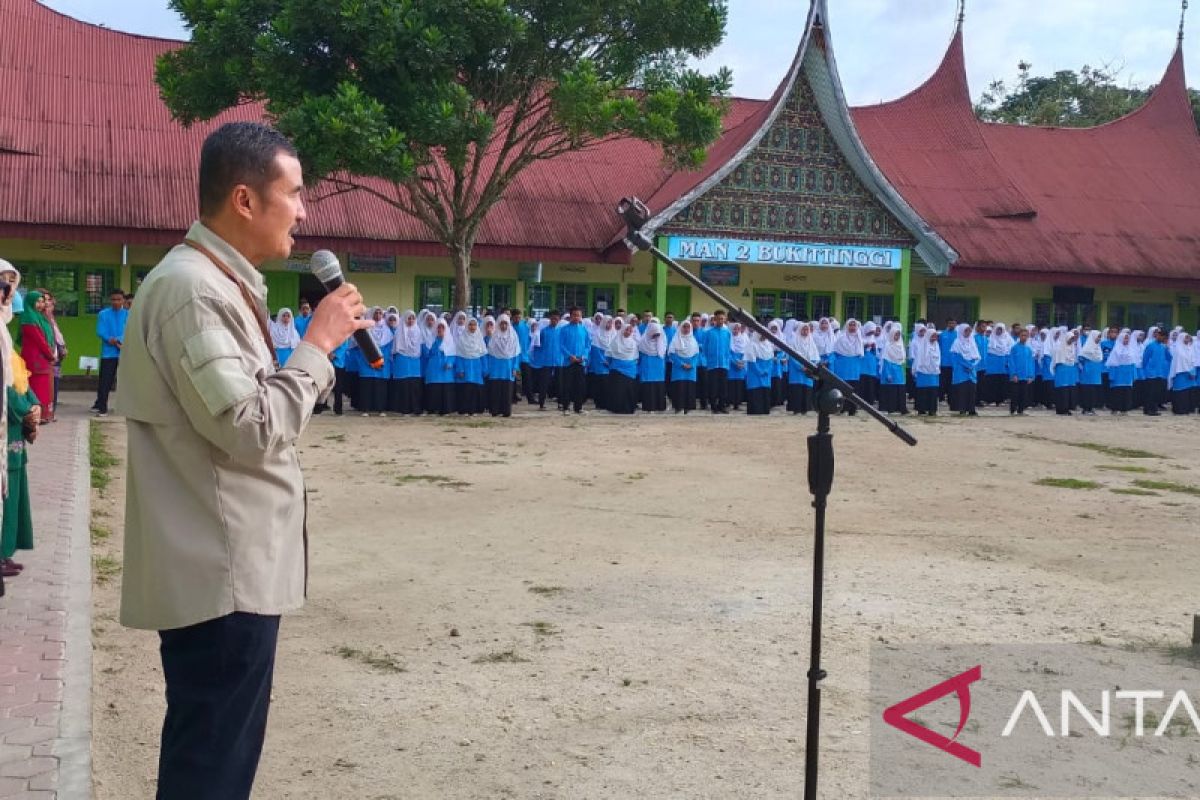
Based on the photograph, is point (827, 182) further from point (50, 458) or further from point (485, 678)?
point (485, 678)

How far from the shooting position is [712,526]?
8.41 m

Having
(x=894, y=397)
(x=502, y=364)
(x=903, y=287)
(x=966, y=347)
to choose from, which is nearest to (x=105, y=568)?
(x=502, y=364)

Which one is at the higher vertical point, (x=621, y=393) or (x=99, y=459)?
(x=621, y=393)

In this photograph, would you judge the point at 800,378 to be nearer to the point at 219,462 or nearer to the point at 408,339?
the point at 408,339

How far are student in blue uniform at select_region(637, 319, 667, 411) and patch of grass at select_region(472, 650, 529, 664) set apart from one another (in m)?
13.3

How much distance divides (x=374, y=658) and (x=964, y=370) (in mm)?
16281

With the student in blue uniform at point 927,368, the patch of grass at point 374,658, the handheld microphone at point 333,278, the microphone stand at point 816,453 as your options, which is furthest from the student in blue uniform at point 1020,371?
the handheld microphone at point 333,278

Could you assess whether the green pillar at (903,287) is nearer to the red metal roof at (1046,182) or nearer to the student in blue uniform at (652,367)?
the red metal roof at (1046,182)

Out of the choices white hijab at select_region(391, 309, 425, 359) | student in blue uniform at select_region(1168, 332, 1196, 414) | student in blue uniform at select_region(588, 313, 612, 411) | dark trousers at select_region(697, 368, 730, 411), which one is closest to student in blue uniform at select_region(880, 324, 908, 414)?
dark trousers at select_region(697, 368, 730, 411)

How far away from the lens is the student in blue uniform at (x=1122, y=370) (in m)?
21.2

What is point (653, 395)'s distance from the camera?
18703mm

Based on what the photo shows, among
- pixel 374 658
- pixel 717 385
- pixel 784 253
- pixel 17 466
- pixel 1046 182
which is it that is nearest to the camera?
pixel 374 658

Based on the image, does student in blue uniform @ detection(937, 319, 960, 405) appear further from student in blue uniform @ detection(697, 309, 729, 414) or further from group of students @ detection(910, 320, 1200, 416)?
student in blue uniform @ detection(697, 309, 729, 414)

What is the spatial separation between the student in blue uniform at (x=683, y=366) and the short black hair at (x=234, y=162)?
16.1m
